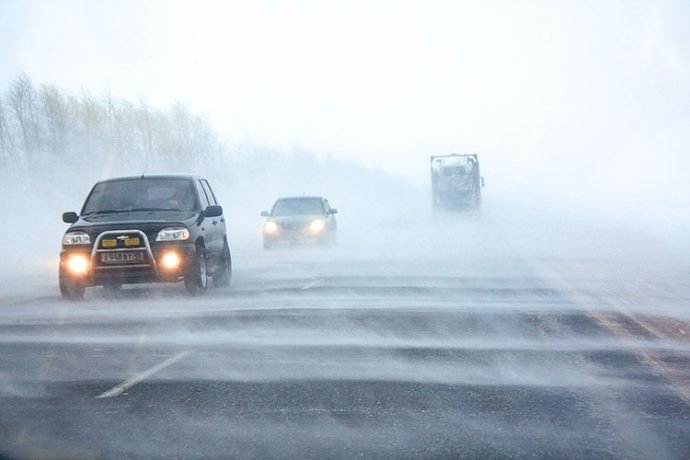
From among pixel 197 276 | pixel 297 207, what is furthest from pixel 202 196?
pixel 297 207

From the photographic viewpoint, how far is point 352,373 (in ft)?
24.0

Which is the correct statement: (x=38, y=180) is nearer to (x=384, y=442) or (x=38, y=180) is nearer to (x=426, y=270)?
(x=426, y=270)

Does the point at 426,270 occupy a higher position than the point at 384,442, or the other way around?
the point at 384,442

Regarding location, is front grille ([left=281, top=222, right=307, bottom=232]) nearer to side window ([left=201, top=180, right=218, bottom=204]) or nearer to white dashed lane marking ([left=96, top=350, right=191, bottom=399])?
side window ([left=201, top=180, right=218, bottom=204])

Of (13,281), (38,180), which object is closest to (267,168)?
(38,180)

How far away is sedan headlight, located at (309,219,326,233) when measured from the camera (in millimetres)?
27719

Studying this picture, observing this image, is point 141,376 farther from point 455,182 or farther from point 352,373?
point 455,182

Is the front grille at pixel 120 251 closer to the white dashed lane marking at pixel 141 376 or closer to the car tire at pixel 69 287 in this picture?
the car tire at pixel 69 287

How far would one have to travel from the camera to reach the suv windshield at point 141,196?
14727 millimetres

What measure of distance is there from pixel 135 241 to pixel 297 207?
15349 mm

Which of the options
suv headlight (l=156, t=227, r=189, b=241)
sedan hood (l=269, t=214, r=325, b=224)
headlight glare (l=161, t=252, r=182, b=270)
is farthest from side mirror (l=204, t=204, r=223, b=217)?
sedan hood (l=269, t=214, r=325, b=224)

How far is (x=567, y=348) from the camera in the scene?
8562 mm

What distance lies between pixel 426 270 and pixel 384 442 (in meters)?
14.0

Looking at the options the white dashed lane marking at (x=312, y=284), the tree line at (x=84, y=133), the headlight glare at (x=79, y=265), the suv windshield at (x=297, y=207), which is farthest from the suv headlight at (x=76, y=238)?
the tree line at (x=84, y=133)
